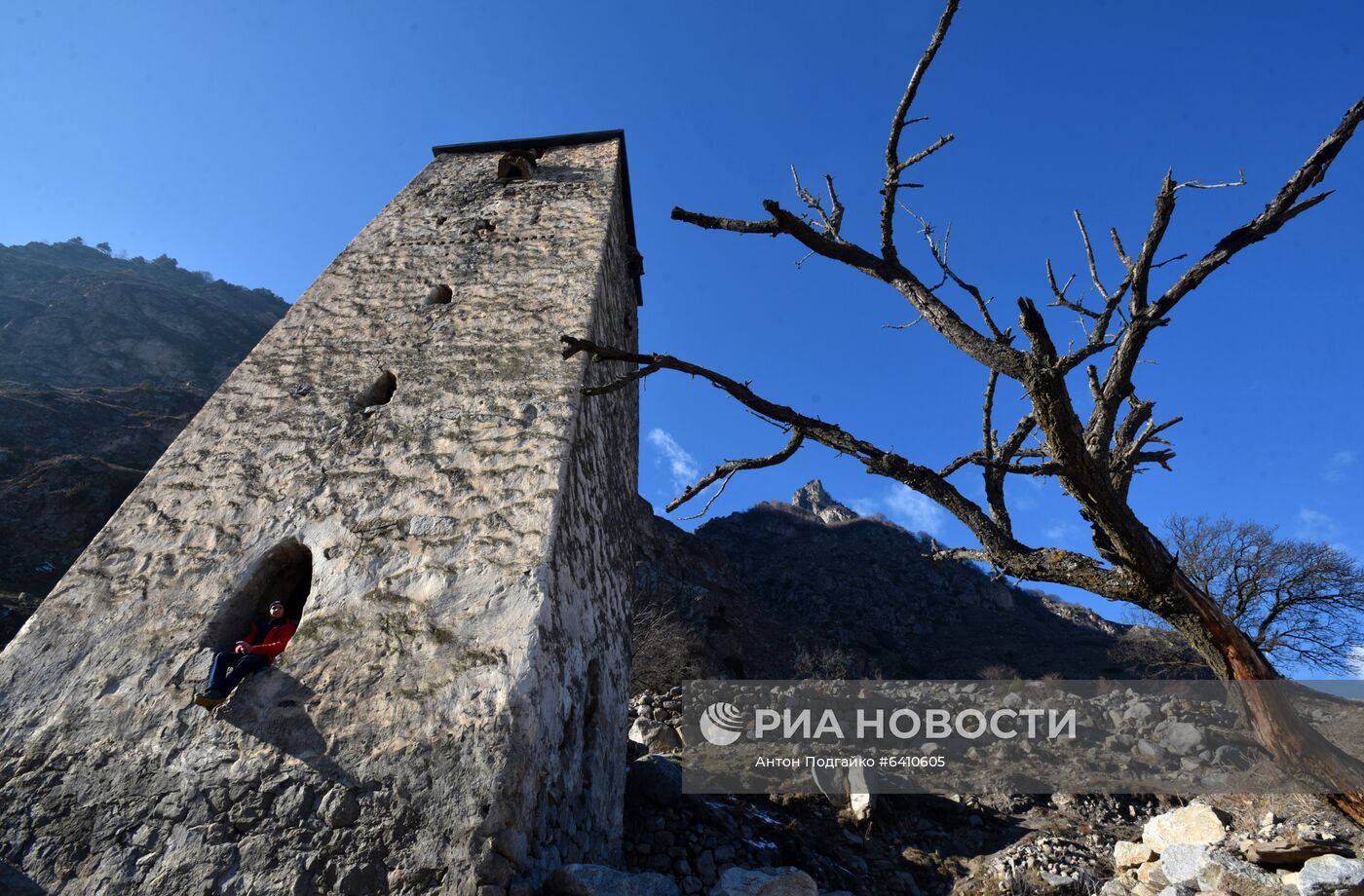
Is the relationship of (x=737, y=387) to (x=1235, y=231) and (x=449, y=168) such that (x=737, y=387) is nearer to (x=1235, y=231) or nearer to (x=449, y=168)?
(x=1235, y=231)

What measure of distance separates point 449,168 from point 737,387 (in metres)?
6.20

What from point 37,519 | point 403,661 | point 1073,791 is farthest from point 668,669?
point 37,519

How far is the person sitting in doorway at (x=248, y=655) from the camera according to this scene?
3691 mm

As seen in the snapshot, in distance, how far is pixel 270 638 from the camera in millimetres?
4148

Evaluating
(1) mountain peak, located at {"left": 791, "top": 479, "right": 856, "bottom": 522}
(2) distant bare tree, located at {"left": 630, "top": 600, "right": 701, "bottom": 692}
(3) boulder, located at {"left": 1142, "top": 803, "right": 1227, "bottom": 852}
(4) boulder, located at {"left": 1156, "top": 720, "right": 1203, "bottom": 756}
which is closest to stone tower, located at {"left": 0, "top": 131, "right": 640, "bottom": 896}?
(3) boulder, located at {"left": 1142, "top": 803, "right": 1227, "bottom": 852}

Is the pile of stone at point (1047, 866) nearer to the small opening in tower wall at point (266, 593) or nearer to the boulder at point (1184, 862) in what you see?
the boulder at point (1184, 862)

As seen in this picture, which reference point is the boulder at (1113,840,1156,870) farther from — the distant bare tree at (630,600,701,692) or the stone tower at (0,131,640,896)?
the distant bare tree at (630,600,701,692)

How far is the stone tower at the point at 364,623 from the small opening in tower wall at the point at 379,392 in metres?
0.02

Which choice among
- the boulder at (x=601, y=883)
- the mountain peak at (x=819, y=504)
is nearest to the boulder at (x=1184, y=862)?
the boulder at (x=601, y=883)

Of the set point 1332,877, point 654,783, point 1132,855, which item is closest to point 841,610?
point 1132,855

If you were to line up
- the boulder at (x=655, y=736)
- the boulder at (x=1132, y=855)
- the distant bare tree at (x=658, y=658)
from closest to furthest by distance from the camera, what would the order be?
the boulder at (x=1132, y=855) < the boulder at (x=655, y=736) < the distant bare tree at (x=658, y=658)

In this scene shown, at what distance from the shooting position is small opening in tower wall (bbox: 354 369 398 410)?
537 centimetres

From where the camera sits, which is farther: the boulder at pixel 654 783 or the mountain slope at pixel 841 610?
the mountain slope at pixel 841 610

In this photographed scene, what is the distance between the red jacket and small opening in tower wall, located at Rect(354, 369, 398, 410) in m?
1.77
